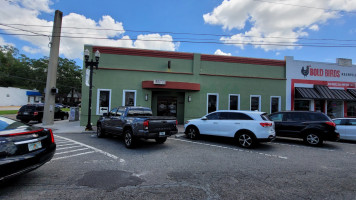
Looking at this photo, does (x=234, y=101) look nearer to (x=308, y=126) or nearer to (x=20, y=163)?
(x=308, y=126)

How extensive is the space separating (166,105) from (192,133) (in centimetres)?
645

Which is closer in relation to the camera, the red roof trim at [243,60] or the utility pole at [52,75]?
the utility pole at [52,75]

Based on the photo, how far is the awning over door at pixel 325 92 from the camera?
47.8 ft

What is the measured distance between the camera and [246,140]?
725 cm

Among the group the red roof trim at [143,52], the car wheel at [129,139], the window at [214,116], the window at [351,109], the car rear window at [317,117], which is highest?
the red roof trim at [143,52]

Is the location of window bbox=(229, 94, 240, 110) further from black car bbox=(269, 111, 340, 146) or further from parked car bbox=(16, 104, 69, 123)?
parked car bbox=(16, 104, 69, 123)

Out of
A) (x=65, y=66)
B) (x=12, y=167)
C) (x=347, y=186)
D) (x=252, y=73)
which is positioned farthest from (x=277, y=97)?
(x=65, y=66)

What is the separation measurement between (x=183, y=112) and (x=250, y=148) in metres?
8.46

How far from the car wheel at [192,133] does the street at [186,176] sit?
7.84 ft

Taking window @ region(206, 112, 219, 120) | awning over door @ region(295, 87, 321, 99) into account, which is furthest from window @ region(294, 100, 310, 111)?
window @ region(206, 112, 219, 120)

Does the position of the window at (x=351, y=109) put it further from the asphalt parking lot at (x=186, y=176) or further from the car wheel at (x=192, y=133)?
the car wheel at (x=192, y=133)

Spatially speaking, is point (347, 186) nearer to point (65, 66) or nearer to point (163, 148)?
point (163, 148)

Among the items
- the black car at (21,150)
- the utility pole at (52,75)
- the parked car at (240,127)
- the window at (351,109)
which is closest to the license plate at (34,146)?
the black car at (21,150)

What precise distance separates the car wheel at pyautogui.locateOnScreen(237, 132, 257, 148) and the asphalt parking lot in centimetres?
70
